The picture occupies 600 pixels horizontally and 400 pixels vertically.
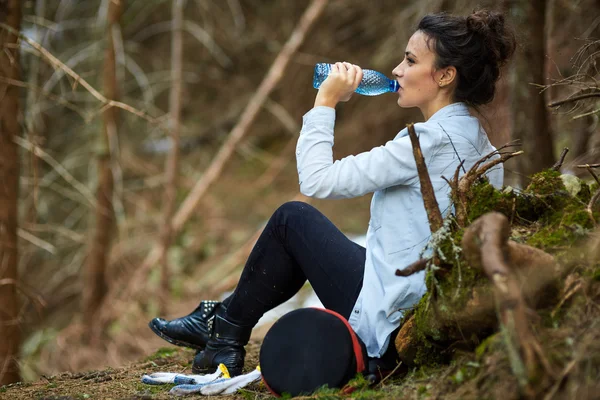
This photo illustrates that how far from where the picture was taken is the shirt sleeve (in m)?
2.13

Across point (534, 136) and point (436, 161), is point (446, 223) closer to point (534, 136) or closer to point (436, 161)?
point (436, 161)

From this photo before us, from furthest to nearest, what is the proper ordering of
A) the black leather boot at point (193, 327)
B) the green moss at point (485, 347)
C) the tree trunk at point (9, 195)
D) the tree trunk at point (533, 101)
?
the tree trunk at point (533, 101) → the tree trunk at point (9, 195) → the black leather boot at point (193, 327) → the green moss at point (485, 347)

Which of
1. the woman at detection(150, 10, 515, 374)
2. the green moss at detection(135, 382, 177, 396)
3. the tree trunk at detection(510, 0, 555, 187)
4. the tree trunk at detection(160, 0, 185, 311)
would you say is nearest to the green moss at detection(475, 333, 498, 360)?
the woman at detection(150, 10, 515, 374)

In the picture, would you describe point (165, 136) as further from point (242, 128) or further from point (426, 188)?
point (426, 188)

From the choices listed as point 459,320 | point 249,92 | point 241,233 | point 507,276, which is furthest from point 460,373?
point 249,92

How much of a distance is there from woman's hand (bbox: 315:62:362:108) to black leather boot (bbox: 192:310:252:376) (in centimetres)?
100

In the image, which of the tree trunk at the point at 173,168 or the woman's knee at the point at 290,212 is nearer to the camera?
the woman's knee at the point at 290,212

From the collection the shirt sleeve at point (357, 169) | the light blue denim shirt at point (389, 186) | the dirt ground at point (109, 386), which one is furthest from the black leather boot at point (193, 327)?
the shirt sleeve at point (357, 169)

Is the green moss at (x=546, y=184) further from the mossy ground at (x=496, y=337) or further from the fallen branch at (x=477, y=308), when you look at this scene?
the fallen branch at (x=477, y=308)

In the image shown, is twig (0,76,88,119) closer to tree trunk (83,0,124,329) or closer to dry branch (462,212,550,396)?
tree trunk (83,0,124,329)

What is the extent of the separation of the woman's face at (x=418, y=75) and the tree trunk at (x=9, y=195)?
236 centimetres

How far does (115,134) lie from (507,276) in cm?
498

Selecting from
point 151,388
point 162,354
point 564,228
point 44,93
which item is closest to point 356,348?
point 564,228

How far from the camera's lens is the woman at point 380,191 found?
7.09 ft
